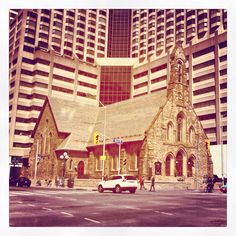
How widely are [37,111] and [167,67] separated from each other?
11.5 m

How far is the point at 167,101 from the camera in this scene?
33.6 metres

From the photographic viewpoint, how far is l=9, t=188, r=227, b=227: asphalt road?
54.6 ft

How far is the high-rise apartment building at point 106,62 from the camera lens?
880 inches

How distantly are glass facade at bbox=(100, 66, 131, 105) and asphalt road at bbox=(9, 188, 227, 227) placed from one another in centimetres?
742

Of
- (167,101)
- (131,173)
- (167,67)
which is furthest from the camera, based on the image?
(167,101)

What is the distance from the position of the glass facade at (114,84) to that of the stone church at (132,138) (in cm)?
68

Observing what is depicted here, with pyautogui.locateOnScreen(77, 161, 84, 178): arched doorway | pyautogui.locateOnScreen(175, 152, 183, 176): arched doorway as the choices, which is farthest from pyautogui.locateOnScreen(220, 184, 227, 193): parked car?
pyautogui.locateOnScreen(77, 161, 84, 178): arched doorway

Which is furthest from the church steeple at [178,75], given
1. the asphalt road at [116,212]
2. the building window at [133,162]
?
the asphalt road at [116,212]

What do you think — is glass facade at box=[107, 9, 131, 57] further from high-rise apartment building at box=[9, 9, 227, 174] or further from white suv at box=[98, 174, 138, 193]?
white suv at box=[98, 174, 138, 193]

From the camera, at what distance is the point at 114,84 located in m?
24.0

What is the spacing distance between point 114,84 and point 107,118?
15.9 ft
